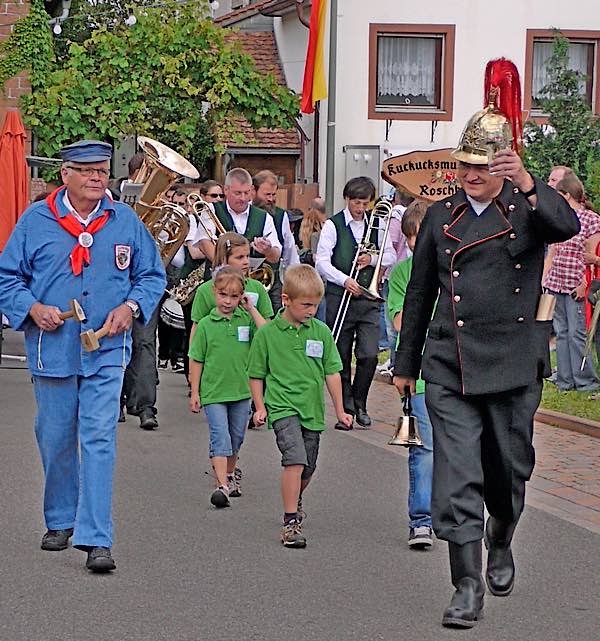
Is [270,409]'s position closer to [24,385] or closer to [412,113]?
[24,385]

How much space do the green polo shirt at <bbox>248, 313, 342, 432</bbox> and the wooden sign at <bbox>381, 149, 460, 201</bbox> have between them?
10648 millimetres

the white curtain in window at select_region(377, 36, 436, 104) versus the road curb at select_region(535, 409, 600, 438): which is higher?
the white curtain in window at select_region(377, 36, 436, 104)

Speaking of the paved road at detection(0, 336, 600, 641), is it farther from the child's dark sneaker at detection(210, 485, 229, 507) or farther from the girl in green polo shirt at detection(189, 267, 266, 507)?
the girl in green polo shirt at detection(189, 267, 266, 507)

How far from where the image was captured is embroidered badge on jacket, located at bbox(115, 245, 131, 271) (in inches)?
287

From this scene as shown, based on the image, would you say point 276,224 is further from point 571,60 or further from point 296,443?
point 571,60

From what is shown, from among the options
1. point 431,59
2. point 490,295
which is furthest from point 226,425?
point 431,59

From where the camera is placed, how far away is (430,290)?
6.46 m

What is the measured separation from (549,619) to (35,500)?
351 centimetres

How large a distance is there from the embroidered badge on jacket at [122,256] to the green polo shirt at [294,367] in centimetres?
99

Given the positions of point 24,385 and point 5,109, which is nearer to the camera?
point 24,385

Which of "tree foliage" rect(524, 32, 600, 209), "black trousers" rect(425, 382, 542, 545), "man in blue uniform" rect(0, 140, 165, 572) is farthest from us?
"tree foliage" rect(524, 32, 600, 209)

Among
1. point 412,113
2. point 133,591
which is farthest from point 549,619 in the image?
point 412,113

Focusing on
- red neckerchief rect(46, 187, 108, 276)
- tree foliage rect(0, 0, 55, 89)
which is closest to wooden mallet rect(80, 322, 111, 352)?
red neckerchief rect(46, 187, 108, 276)

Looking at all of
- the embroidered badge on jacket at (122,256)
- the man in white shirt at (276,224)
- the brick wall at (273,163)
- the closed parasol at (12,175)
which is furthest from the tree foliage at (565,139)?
the brick wall at (273,163)
